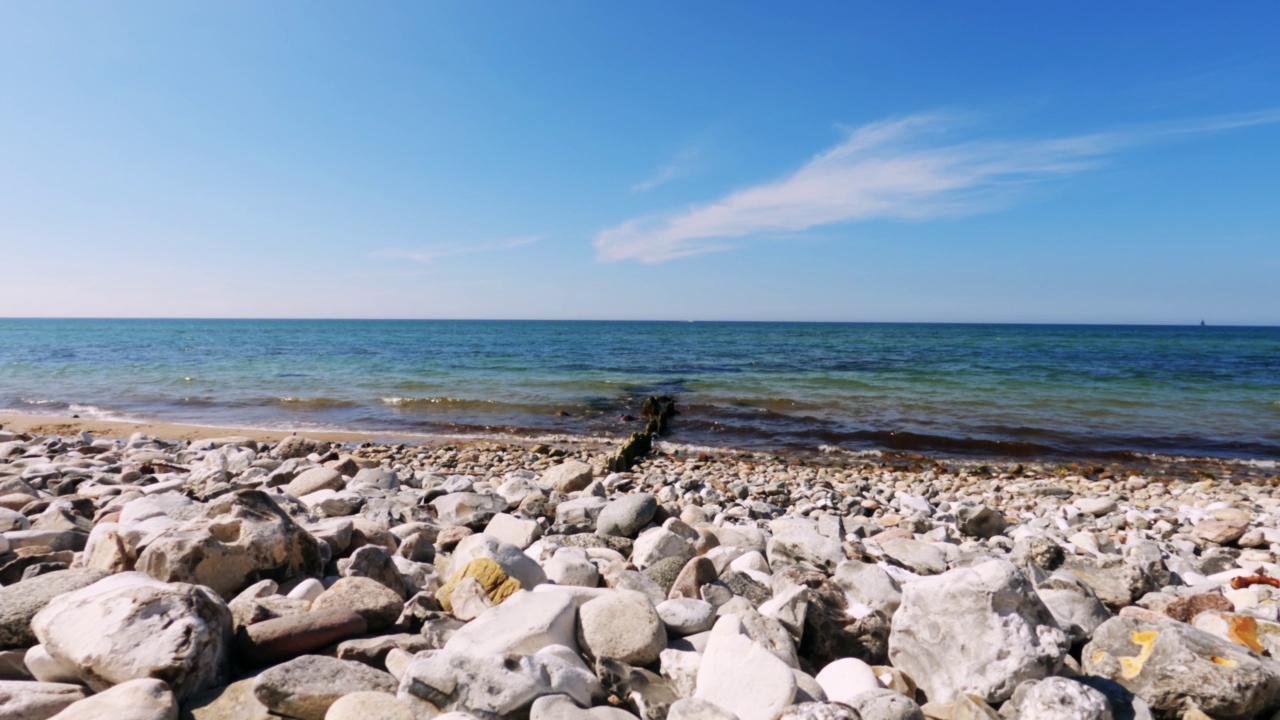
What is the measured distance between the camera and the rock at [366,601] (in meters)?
2.63

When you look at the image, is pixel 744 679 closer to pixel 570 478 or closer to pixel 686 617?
pixel 686 617

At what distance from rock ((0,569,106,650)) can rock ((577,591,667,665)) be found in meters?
1.99

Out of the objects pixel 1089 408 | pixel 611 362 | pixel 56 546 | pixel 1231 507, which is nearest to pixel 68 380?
pixel 611 362

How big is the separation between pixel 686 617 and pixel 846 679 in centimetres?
67

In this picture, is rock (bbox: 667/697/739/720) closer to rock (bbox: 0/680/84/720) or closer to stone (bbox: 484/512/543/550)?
rock (bbox: 0/680/84/720)

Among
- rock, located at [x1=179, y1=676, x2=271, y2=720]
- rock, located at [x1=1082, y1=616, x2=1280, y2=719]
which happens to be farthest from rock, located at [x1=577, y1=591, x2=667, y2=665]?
rock, located at [x1=1082, y1=616, x2=1280, y2=719]

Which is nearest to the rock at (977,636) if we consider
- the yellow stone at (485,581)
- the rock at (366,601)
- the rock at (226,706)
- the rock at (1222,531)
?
the yellow stone at (485,581)

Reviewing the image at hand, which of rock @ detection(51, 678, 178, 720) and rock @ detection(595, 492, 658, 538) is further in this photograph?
rock @ detection(595, 492, 658, 538)

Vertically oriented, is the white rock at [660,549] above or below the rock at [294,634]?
below

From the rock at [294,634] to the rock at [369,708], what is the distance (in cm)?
47

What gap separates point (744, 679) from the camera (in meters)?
2.23

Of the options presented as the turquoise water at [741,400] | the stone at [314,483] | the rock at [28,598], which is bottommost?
the turquoise water at [741,400]

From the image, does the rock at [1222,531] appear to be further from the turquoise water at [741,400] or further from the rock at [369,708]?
the rock at [369,708]

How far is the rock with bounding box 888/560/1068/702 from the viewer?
233 cm
